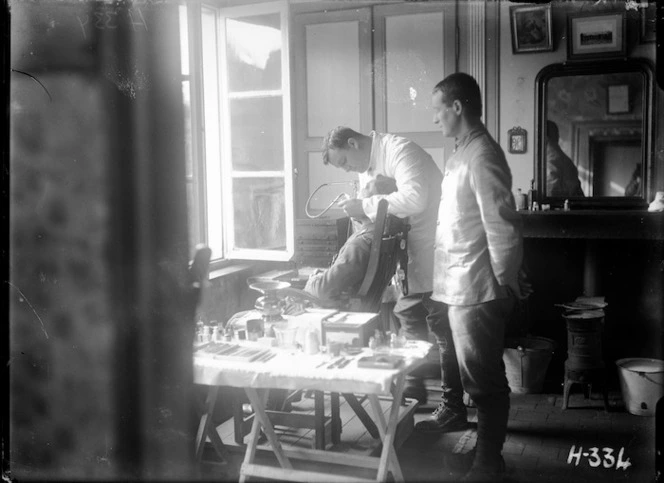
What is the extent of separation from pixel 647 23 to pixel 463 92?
7.19 ft

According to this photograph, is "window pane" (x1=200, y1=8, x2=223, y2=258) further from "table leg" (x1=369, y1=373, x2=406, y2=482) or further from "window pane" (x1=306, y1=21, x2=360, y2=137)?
"table leg" (x1=369, y1=373, x2=406, y2=482)

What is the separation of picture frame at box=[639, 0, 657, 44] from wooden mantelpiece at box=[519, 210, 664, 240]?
3.87 feet

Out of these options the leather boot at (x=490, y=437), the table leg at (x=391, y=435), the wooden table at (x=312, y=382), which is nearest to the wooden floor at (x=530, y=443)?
the leather boot at (x=490, y=437)

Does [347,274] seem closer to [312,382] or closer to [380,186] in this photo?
[380,186]

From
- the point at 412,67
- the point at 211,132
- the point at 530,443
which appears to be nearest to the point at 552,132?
the point at 412,67

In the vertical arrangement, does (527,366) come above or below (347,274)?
below

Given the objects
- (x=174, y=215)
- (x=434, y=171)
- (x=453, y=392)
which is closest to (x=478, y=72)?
(x=434, y=171)

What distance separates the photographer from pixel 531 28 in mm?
5016

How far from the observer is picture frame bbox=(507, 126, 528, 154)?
5133 mm

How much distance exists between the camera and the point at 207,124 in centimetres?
512

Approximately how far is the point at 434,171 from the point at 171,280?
2066mm

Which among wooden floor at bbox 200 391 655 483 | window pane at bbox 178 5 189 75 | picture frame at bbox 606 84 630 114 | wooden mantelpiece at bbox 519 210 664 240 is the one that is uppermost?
window pane at bbox 178 5 189 75

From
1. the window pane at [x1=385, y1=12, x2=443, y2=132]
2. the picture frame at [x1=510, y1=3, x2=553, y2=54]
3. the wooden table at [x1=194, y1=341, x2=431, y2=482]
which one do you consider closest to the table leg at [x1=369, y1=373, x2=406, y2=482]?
the wooden table at [x1=194, y1=341, x2=431, y2=482]

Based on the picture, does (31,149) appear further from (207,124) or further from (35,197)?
(207,124)
